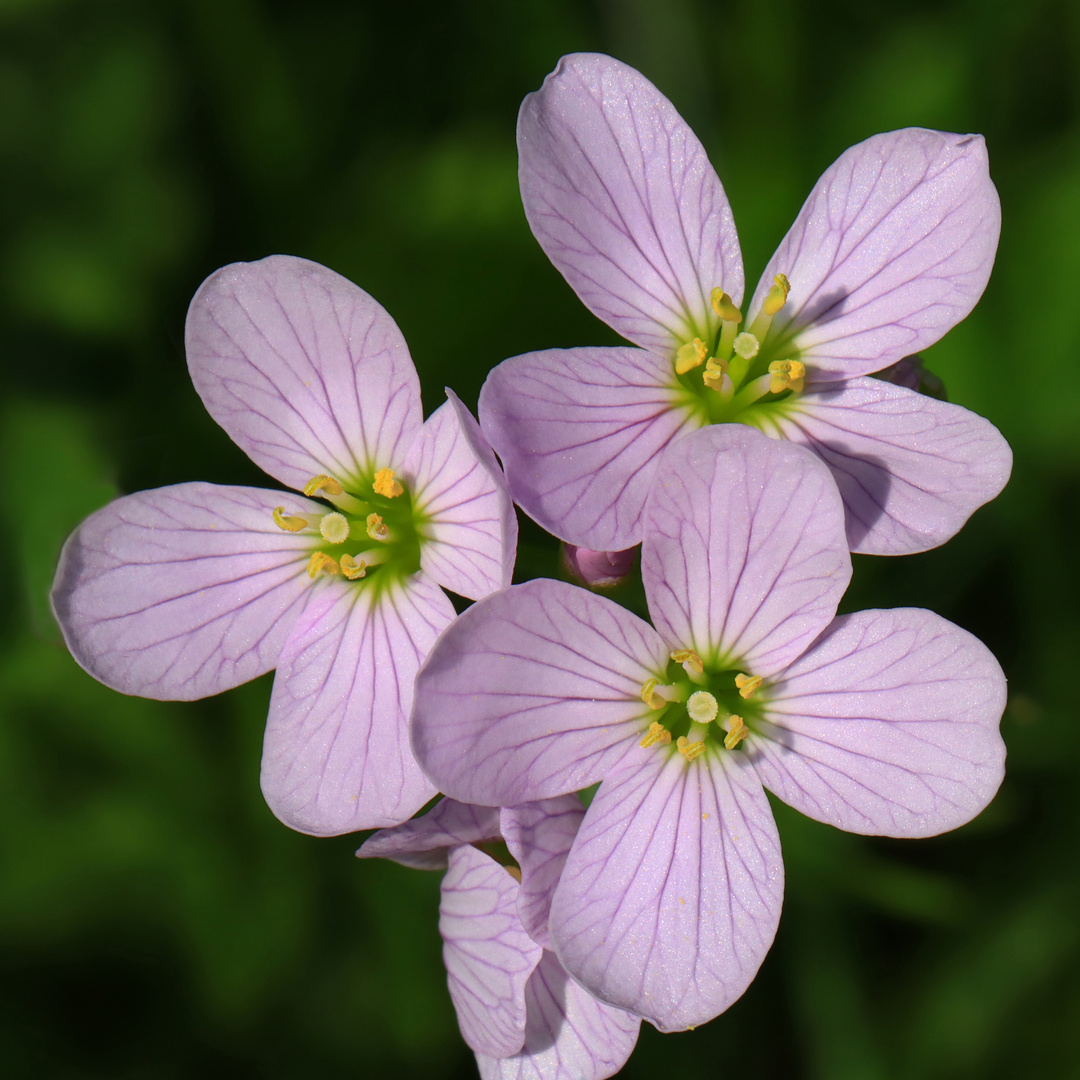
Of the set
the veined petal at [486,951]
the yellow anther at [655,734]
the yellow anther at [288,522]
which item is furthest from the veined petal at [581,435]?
the veined petal at [486,951]

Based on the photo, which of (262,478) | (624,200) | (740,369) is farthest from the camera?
(262,478)

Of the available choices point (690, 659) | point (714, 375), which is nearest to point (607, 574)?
point (690, 659)

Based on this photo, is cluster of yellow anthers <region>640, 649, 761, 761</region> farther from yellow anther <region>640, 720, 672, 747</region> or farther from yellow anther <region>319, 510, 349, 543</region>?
yellow anther <region>319, 510, 349, 543</region>

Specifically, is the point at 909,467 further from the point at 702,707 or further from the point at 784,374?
the point at 702,707

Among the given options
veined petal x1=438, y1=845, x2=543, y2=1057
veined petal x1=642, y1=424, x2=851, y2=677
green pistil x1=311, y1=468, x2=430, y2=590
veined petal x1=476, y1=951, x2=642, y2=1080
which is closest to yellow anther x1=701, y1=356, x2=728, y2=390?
veined petal x1=642, y1=424, x2=851, y2=677

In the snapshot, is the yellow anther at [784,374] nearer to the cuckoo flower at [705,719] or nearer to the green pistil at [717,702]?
the cuckoo flower at [705,719]

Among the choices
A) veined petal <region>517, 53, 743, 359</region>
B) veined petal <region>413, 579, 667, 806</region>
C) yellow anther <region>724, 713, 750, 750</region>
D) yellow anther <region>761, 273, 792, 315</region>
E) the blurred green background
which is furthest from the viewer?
the blurred green background
